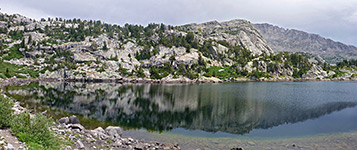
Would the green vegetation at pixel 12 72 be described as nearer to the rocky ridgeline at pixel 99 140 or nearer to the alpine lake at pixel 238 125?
the alpine lake at pixel 238 125

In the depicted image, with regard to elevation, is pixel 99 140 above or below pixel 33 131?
below

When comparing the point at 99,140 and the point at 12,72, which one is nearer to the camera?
the point at 99,140

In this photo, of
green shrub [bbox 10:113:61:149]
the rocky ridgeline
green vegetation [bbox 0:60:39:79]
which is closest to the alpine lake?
the rocky ridgeline

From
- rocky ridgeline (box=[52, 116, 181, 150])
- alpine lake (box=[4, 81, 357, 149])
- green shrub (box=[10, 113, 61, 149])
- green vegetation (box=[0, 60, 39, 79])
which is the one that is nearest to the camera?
green shrub (box=[10, 113, 61, 149])

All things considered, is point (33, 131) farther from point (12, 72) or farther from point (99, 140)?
point (12, 72)

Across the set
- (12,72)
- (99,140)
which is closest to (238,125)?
(99,140)

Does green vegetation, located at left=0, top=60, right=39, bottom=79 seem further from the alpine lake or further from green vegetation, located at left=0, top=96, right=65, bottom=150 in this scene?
green vegetation, located at left=0, top=96, right=65, bottom=150

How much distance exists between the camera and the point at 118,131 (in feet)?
98.2

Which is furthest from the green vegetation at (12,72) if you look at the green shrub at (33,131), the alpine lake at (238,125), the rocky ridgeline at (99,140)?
the green shrub at (33,131)

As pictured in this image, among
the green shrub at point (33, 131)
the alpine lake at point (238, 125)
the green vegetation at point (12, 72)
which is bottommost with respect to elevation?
the alpine lake at point (238, 125)

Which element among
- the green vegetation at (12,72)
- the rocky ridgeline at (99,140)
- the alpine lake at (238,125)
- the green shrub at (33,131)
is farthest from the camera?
the green vegetation at (12,72)

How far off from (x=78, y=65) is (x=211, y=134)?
18487 centimetres

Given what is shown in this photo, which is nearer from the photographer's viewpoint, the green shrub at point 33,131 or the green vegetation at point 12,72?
the green shrub at point 33,131

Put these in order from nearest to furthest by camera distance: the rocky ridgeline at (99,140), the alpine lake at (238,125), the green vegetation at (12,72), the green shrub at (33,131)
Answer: the green shrub at (33,131), the rocky ridgeline at (99,140), the alpine lake at (238,125), the green vegetation at (12,72)
